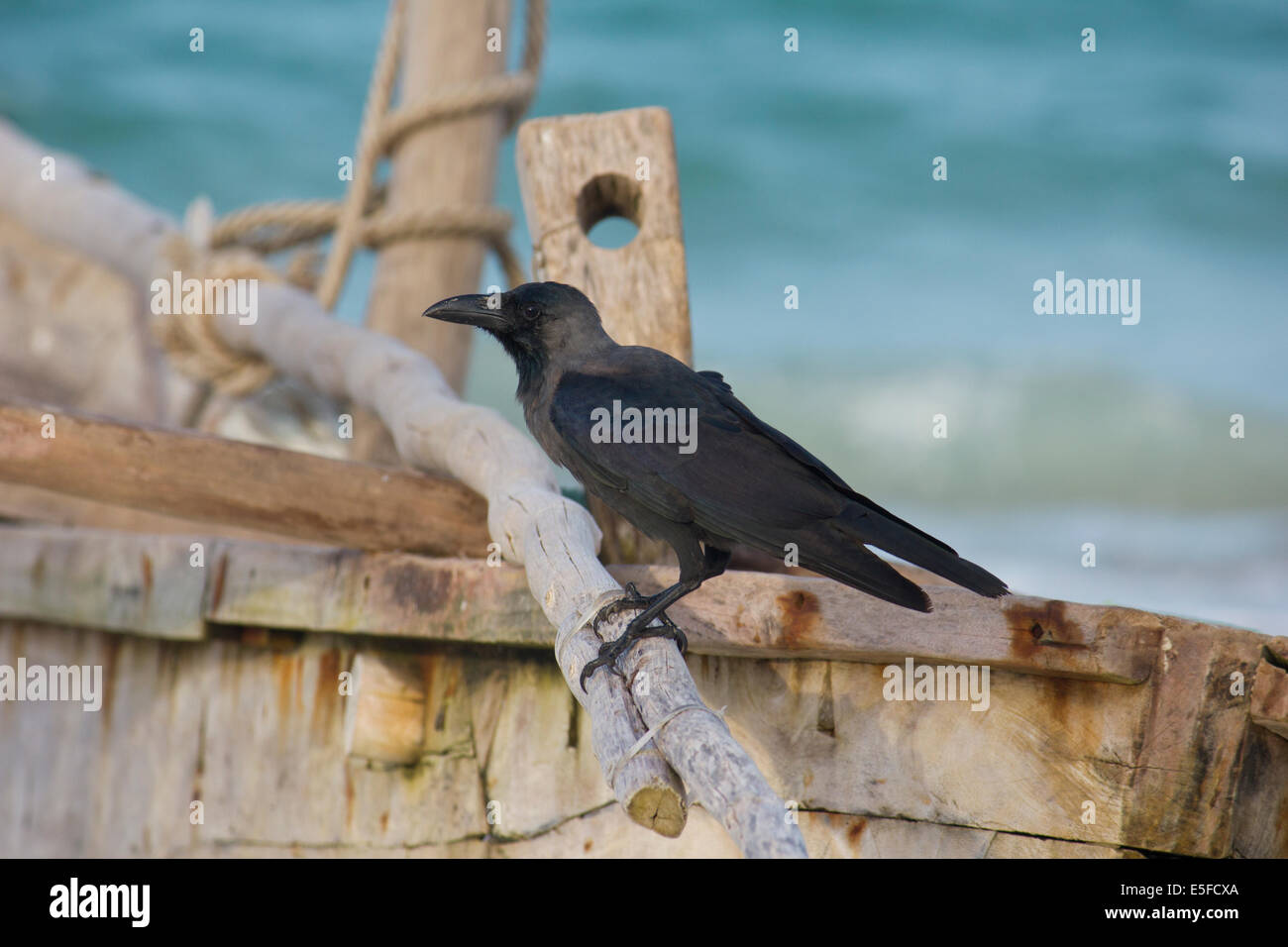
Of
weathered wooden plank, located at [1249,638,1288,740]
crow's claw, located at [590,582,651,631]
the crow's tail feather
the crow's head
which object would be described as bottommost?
weathered wooden plank, located at [1249,638,1288,740]

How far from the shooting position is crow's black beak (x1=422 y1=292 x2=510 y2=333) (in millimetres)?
2447

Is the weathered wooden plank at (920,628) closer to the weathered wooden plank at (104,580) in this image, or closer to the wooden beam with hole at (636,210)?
the wooden beam with hole at (636,210)

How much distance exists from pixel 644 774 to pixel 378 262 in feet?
11.2

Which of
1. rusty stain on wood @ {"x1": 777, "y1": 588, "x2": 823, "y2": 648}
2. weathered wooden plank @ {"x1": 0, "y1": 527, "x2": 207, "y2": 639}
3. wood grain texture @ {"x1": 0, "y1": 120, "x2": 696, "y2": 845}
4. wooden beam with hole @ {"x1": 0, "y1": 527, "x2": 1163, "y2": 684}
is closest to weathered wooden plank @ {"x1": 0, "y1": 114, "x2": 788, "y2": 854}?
wood grain texture @ {"x1": 0, "y1": 120, "x2": 696, "y2": 845}

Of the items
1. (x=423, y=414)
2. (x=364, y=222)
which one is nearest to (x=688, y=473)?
(x=423, y=414)

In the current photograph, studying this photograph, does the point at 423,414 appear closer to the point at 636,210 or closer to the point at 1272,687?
the point at 636,210

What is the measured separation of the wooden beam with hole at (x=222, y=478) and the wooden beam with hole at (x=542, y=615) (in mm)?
93

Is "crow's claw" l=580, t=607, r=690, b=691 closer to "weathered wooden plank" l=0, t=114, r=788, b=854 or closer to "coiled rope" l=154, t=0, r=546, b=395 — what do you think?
"weathered wooden plank" l=0, t=114, r=788, b=854

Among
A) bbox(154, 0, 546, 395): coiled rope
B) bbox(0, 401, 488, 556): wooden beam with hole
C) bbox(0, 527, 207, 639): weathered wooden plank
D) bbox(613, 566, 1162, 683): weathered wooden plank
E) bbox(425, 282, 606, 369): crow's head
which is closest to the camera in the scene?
bbox(613, 566, 1162, 683): weathered wooden plank

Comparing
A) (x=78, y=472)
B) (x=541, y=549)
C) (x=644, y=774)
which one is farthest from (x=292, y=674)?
(x=644, y=774)

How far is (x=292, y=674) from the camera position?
2.85m

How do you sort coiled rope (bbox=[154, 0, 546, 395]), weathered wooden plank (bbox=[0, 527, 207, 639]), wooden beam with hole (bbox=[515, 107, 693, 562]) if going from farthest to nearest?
coiled rope (bbox=[154, 0, 546, 395])
wooden beam with hole (bbox=[515, 107, 693, 562])
weathered wooden plank (bbox=[0, 527, 207, 639])

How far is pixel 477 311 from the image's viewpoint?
2445 millimetres

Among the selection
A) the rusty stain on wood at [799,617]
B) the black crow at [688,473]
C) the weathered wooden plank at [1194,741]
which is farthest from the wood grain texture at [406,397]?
the weathered wooden plank at [1194,741]
